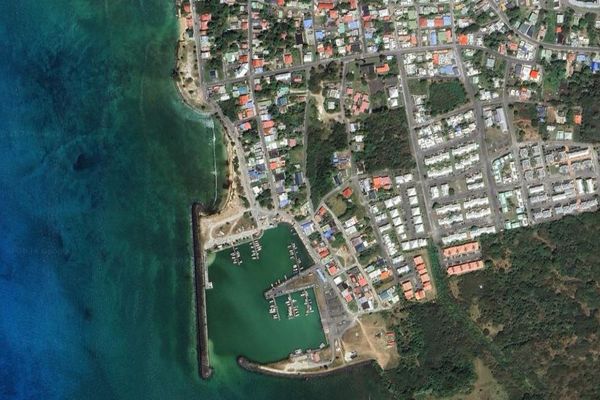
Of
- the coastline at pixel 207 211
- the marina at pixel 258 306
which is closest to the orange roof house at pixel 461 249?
the coastline at pixel 207 211

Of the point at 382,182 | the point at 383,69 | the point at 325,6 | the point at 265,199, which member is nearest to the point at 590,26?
the point at 383,69

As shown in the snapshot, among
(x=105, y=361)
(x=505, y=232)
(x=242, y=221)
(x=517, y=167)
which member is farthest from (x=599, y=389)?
(x=105, y=361)

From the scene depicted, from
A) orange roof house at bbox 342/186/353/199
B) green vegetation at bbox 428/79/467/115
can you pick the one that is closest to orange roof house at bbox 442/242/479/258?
orange roof house at bbox 342/186/353/199

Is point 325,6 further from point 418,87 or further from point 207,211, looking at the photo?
point 207,211

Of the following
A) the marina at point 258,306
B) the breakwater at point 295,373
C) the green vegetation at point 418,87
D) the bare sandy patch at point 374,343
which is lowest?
the breakwater at point 295,373

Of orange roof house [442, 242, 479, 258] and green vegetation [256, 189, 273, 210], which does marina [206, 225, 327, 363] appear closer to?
green vegetation [256, 189, 273, 210]

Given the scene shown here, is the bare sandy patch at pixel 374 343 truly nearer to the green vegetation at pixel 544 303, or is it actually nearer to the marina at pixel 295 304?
the marina at pixel 295 304

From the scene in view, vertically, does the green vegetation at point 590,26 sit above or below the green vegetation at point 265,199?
above
